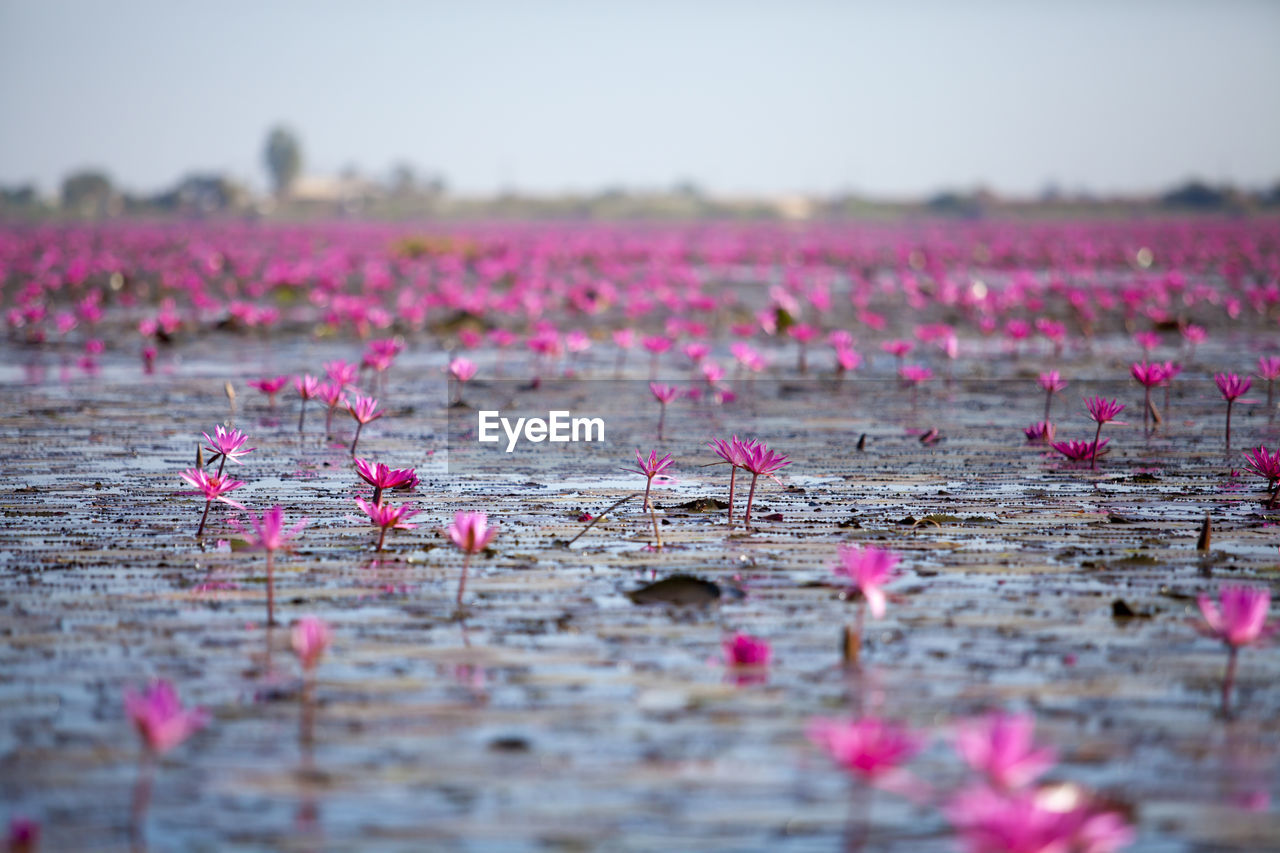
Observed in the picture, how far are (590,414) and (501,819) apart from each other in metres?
6.20

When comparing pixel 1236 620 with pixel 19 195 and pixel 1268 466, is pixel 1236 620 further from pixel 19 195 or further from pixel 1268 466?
pixel 19 195

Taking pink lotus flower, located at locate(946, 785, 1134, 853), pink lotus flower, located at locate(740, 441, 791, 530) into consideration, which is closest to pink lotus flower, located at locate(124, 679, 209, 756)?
pink lotus flower, located at locate(946, 785, 1134, 853)

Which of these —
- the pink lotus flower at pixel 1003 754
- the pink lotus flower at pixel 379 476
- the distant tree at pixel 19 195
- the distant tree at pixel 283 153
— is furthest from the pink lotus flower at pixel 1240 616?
the distant tree at pixel 283 153

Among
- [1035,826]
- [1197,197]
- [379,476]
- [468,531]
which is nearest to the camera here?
[1035,826]

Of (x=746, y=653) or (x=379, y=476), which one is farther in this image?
(x=379, y=476)

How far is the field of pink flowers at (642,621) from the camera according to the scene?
2.65 meters

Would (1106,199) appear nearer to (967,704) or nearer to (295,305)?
(295,305)

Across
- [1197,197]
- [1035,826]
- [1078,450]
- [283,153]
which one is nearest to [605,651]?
[1035,826]

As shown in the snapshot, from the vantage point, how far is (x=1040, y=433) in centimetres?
735

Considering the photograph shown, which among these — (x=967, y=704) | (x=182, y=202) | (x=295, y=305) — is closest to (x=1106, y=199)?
(x=182, y=202)

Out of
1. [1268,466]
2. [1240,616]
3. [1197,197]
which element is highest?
[1197,197]

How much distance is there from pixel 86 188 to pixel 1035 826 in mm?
103139

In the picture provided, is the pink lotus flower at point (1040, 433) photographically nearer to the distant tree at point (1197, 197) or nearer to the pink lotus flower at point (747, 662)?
the pink lotus flower at point (747, 662)

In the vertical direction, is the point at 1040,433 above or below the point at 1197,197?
below
